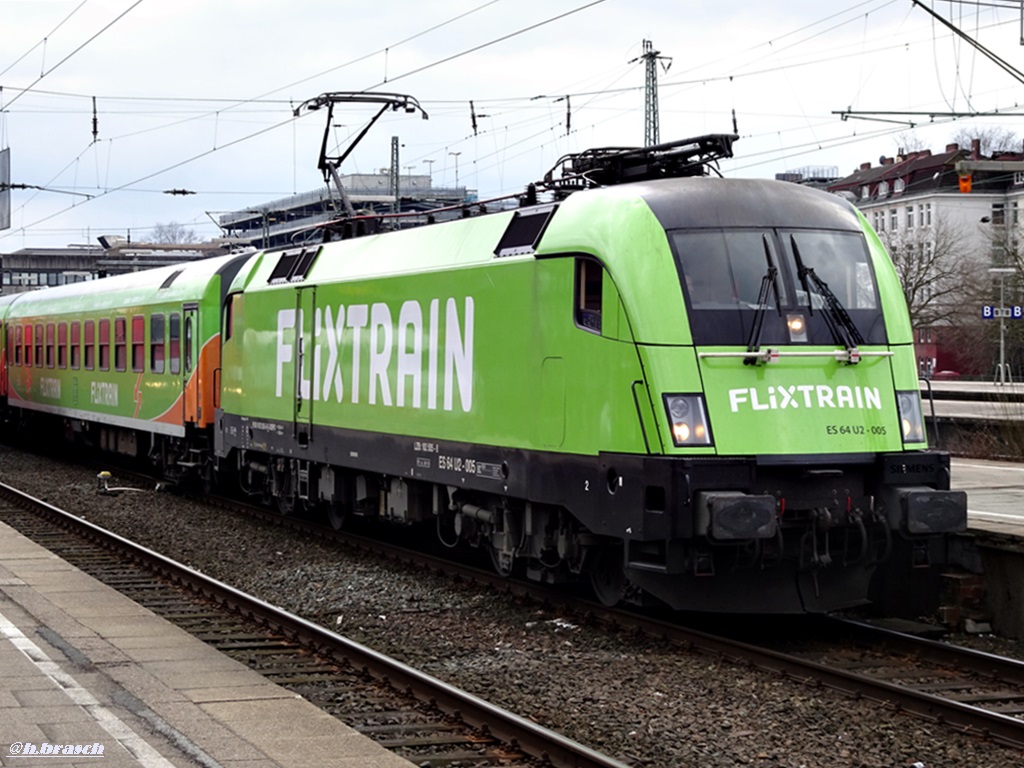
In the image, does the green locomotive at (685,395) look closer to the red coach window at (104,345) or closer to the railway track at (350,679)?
the railway track at (350,679)

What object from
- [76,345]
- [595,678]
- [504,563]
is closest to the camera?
[595,678]

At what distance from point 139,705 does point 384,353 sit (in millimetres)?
6702

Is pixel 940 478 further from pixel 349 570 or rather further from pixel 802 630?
pixel 349 570

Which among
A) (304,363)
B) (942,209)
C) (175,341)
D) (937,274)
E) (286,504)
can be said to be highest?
(942,209)

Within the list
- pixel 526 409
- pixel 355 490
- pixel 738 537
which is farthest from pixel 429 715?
pixel 355 490

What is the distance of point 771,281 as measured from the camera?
1077 cm

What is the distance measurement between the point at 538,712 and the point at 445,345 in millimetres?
5175

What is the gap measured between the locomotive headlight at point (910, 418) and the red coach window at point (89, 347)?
64.8ft

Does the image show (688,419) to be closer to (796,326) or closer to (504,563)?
(796,326)

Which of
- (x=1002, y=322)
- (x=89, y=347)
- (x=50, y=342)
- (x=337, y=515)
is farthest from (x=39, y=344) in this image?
(x=1002, y=322)

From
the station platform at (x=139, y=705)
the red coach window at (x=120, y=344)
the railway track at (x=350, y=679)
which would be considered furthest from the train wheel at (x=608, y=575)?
the red coach window at (x=120, y=344)

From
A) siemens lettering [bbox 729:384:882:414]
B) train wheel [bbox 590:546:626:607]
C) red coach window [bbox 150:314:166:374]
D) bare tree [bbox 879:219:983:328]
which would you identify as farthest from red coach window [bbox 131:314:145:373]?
bare tree [bbox 879:219:983:328]

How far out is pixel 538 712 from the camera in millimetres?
8727

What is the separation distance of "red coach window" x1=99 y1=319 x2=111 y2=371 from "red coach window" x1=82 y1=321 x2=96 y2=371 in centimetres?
43
